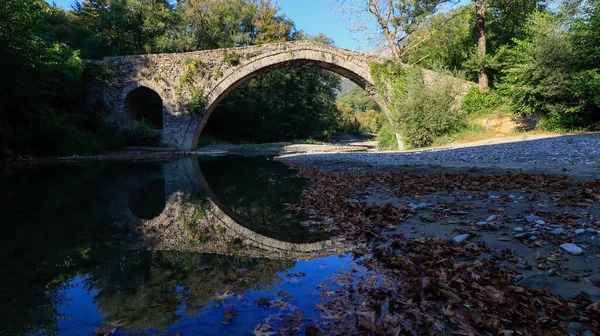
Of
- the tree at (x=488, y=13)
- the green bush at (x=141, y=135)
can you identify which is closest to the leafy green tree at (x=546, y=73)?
the tree at (x=488, y=13)

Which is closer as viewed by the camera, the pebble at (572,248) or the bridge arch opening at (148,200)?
the pebble at (572,248)

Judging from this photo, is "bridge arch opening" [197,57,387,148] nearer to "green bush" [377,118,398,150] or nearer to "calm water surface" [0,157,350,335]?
"green bush" [377,118,398,150]

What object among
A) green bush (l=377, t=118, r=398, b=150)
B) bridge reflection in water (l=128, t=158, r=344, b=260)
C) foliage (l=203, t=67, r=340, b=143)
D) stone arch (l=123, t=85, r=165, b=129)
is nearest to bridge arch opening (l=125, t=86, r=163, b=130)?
stone arch (l=123, t=85, r=165, b=129)

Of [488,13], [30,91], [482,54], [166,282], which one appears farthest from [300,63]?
[166,282]

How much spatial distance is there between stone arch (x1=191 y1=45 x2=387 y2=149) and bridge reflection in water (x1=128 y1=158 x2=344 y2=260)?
15.1m

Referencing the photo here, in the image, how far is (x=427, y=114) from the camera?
13617mm

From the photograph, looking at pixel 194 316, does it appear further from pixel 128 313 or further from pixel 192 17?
pixel 192 17

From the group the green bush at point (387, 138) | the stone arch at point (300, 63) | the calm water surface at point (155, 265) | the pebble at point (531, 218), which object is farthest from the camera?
the stone arch at point (300, 63)

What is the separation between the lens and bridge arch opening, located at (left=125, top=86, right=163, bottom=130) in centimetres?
2039

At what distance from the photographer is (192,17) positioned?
2759 cm

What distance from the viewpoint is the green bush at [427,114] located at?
44.1 feet

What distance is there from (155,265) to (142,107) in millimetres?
24034

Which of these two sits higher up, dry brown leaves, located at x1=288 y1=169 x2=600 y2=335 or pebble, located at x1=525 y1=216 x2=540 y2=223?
pebble, located at x1=525 y1=216 x2=540 y2=223

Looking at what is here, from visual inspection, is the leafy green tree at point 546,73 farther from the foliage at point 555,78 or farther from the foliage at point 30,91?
the foliage at point 30,91
